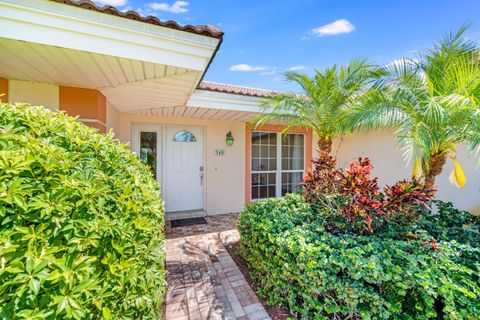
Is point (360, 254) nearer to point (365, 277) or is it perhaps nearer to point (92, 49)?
point (365, 277)

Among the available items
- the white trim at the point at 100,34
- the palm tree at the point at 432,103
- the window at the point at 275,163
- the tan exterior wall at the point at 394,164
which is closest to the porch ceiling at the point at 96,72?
the white trim at the point at 100,34

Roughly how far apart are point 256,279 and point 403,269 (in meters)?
1.97

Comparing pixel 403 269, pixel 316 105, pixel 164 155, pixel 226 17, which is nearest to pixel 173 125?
pixel 164 155

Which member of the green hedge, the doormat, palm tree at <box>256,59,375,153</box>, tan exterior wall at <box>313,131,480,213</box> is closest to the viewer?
the green hedge

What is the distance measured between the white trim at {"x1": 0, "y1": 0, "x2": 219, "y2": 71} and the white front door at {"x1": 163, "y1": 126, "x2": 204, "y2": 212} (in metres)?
3.89

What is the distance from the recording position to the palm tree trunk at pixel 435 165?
352cm

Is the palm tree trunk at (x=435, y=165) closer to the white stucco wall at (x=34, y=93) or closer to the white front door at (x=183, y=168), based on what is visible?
the white front door at (x=183, y=168)

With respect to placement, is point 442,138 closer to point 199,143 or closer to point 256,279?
point 256,279

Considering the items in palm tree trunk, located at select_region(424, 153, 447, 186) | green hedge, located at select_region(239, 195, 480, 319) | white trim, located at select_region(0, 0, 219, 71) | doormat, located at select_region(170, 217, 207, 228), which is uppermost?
white trim, located at select_region(0, 0, 219, 71)

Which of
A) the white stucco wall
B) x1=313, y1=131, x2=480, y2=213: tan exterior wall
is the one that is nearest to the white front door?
the white stucco wall

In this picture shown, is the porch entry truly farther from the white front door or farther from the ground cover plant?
the ground cover plant

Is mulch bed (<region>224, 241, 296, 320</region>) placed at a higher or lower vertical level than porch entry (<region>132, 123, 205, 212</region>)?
lower

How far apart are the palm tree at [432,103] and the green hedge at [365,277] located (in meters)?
1.39

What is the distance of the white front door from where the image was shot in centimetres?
644
